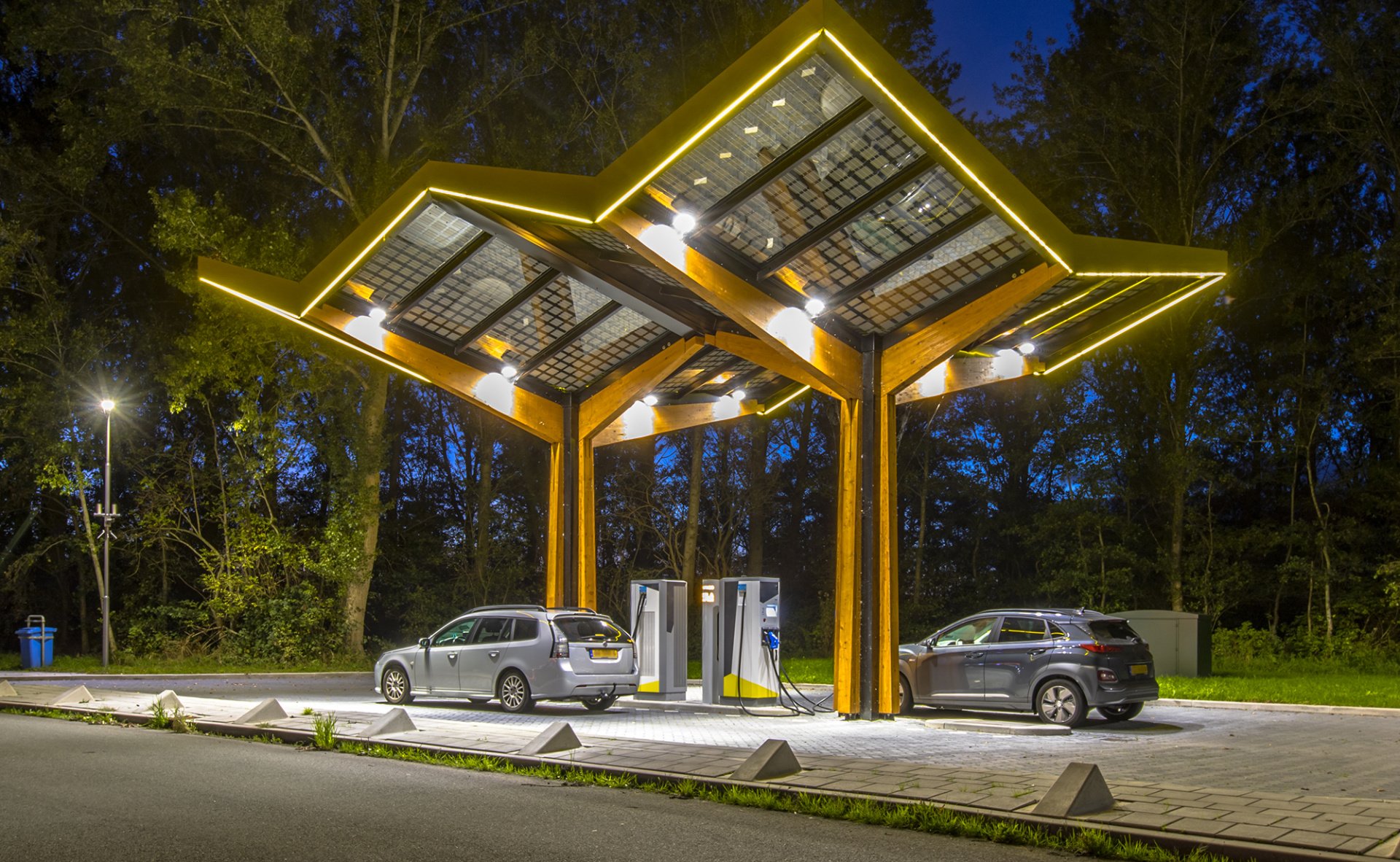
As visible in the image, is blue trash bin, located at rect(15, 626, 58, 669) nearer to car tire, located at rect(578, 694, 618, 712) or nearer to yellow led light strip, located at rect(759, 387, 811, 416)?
car tire, located at rect(578, 694, 618, 712)

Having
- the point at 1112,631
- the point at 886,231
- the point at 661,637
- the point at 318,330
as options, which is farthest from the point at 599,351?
the point at 1112,631

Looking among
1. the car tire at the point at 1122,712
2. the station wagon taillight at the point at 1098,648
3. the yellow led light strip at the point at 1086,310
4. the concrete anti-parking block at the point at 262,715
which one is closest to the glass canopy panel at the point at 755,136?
the yellow led light strip at the point at 1086,310

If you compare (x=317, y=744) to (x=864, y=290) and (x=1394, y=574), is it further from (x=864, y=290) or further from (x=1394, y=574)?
(x=1394, y=574)

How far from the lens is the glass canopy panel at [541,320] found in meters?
16.8

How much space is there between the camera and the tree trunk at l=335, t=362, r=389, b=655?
29297 mm

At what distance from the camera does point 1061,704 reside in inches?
568

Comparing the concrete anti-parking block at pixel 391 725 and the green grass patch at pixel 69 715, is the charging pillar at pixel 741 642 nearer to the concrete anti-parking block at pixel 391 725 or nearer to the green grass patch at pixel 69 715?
the concrete anti-parking block at pixel 391 725

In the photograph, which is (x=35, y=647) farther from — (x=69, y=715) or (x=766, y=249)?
(x=766, y=249)

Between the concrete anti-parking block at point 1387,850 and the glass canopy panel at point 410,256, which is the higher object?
the glass canopy panel at point 410,256

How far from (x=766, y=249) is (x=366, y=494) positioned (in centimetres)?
1788

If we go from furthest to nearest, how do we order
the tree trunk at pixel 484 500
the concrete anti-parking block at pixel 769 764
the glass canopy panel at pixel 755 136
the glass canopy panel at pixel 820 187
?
the tree trunk at pixel 484 500, the glass canopy panel at pixel 820 187, the glass canopy panel at pixel 755 136, the concrete anti-parking block at pixel 769 764

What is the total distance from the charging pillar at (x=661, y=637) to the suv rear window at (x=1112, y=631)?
638 cm

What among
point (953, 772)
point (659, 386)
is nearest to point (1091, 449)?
point (659, 386)

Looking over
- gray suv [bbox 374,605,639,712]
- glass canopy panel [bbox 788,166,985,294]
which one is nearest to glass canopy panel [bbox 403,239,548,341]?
glass canopy panel [bbox 788,166,985,294]
